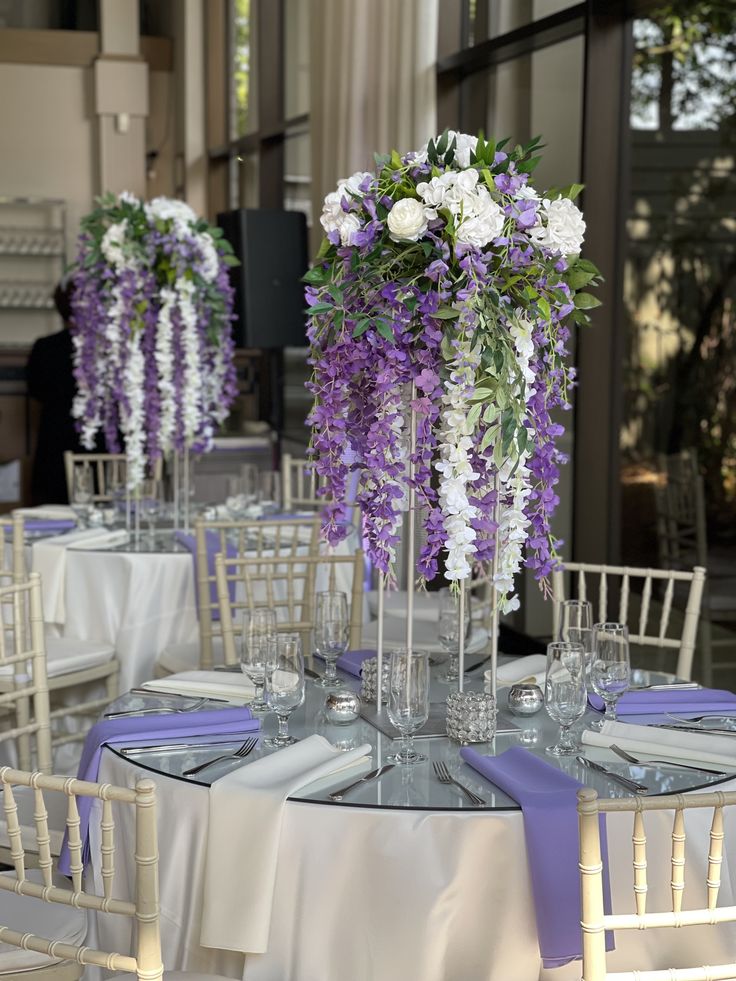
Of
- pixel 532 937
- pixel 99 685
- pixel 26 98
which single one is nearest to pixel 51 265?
pixel 26 98

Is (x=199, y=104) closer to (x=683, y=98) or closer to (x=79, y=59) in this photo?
(x=79, y=59)

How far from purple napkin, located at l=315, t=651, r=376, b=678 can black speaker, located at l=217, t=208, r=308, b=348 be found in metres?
4.12

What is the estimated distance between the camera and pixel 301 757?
2234mm

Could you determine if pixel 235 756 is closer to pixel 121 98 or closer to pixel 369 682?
pixel 369 682

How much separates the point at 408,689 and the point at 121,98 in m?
9.85

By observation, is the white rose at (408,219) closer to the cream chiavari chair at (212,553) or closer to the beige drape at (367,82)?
the cream chiavari chair at (212,553)

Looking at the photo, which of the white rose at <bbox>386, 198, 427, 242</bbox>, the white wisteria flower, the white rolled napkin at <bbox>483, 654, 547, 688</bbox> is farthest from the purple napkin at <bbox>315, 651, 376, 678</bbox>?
the white wisteria flower

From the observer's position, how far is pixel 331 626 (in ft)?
9.30

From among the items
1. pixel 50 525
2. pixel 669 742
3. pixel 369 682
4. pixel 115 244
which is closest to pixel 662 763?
pixel 669 742

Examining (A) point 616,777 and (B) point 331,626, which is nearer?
(A) point 616,777

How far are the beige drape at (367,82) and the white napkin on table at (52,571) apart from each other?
2943mm

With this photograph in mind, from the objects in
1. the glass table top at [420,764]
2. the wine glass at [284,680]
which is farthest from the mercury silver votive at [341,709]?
the wine glass at [284,680]

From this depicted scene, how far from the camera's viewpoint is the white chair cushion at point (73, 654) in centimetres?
406

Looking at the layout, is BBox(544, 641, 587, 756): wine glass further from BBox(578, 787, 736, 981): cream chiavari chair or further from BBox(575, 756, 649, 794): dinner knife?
BBox(578, 787, 736, 981): cream chiavari chair
